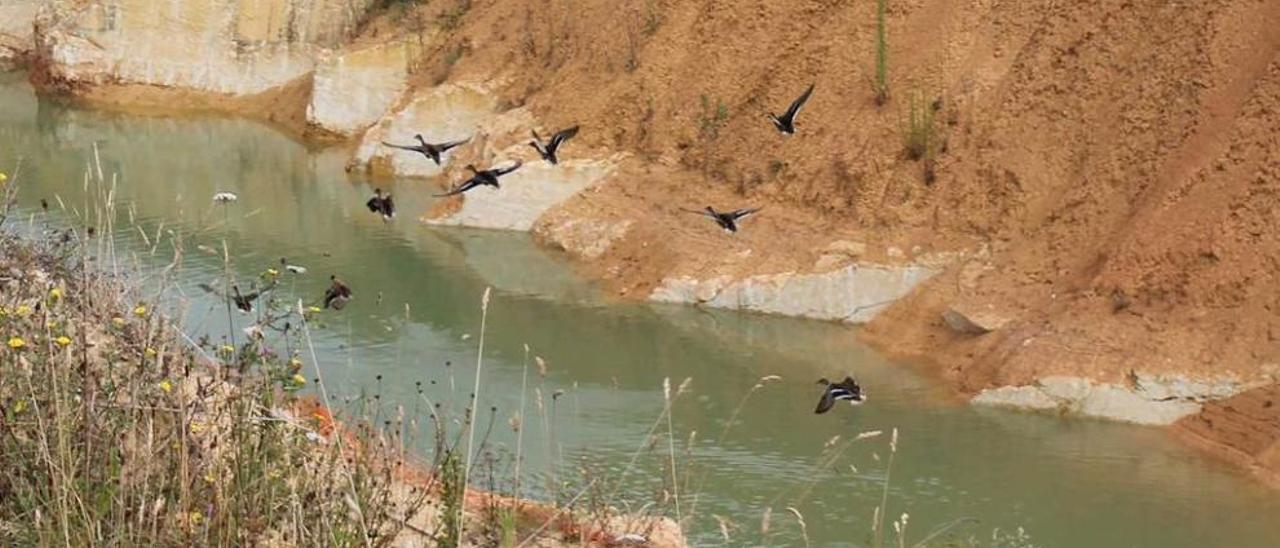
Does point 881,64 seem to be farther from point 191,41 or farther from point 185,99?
point 191,41

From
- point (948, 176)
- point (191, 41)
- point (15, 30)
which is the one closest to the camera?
point (948, 176)

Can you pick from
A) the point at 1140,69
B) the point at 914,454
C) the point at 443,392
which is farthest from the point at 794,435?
the point at 1140,69

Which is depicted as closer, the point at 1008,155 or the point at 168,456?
the point at 168,456

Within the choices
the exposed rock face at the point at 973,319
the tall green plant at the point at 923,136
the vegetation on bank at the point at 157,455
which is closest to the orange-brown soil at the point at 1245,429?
the exposed rock face at the point at 973,319

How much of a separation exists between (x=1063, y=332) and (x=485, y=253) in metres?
6.68

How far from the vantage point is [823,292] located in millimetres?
16125

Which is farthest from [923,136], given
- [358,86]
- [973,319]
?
[358,86]

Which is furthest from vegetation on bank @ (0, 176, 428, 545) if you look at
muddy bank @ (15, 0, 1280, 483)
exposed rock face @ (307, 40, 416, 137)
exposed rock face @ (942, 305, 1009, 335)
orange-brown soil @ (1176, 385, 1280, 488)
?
exposed rock face @ (307, 40, 416, 137)

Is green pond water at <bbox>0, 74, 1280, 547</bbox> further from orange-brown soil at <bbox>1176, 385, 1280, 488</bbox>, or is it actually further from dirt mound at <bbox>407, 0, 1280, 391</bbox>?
dirt mound at <bbox>407, 0, 1280, 391</bbox>

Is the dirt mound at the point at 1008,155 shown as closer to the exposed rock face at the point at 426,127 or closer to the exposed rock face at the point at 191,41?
the exposed rock face at the point at 426,127

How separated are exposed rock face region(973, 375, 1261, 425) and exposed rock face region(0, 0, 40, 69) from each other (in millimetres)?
23749

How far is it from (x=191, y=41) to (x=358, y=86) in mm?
5131

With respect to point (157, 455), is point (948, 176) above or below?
above

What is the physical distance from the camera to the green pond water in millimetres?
11125
